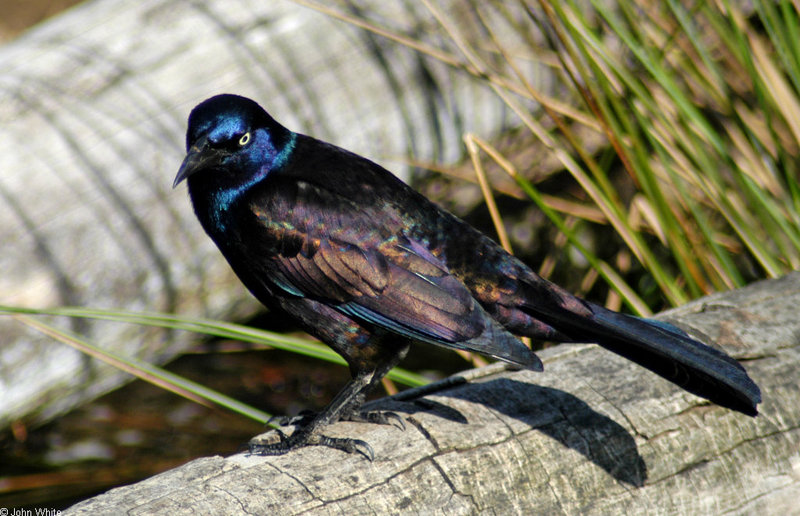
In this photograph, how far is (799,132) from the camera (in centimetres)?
283

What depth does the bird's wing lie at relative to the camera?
80.9 inches

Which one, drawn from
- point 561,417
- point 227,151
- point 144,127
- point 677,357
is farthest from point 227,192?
point 677,357

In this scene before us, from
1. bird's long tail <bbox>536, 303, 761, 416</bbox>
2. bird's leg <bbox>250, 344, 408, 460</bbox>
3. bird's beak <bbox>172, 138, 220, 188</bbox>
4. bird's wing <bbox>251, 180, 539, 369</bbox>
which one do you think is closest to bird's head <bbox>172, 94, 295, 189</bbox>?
bird's beak <bbox>172, 138, 220, 188</bbox>

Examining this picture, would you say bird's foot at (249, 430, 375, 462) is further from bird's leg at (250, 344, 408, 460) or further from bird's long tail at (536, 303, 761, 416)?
bird's long tail at (536, 303, 761, 416)

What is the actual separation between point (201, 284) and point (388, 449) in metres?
1.41

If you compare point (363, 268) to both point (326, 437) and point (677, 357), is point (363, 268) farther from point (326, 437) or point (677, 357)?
point (677, 357)

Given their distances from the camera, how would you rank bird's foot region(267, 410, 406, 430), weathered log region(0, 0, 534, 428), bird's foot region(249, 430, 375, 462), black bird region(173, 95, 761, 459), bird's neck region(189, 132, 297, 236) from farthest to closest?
weathered log region(0, 0, 534, 428) < bird's neck region(189, 132, 297, 236) < black bird region(173, 95, 761, 459) < bird's foot region(267, 410, 406, 430) < bird's foot region(249, 430, 375, 462)

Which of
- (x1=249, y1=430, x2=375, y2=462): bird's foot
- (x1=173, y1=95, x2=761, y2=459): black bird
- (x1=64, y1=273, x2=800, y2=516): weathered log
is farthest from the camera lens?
(x1=173, y1=95, x2=761, y2=459): black bird

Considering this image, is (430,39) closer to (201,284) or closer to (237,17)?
(237,17)

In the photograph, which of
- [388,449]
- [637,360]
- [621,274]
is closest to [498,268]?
[637,360]

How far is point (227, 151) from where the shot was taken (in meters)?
2.22

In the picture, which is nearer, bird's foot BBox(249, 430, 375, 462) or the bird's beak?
bird's foot BBox(249, 430, 375, 462)

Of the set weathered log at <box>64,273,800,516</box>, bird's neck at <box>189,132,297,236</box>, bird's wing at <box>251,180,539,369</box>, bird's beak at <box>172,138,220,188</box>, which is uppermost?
bird's beak at <box>172,138,220,188</box>

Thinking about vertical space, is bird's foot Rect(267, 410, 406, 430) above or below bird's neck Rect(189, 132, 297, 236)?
below
